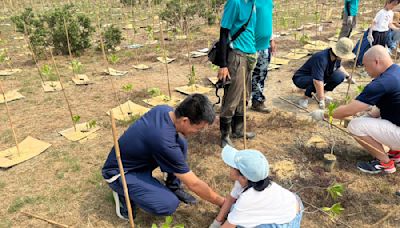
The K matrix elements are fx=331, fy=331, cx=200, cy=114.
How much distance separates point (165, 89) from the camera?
16.6 ft

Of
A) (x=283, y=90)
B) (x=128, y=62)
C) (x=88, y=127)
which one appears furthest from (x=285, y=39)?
(x=88, y=127)

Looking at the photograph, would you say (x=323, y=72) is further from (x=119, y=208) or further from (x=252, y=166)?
(x=119, y=208)

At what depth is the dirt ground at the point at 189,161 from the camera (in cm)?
256

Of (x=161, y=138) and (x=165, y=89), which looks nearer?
(x=161, y=138)

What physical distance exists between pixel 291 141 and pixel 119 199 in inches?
75.1

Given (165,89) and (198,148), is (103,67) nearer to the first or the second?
(165,89)

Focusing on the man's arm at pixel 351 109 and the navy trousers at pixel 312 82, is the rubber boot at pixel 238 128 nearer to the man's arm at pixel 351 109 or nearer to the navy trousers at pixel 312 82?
the man's arm at pixel 351 109

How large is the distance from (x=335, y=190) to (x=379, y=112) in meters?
1.10

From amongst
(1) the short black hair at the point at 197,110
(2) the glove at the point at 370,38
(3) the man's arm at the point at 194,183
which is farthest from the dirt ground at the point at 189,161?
(1) the short black hair at the point at 197,110

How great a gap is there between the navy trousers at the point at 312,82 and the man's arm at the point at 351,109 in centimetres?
136

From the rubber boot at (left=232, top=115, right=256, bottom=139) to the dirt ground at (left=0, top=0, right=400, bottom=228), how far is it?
0.09m

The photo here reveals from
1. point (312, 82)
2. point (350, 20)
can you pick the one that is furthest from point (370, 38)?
point (312, 82)

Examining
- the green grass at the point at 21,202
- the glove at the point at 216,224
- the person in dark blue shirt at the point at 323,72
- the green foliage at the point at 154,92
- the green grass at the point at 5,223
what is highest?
the person in dark blue shirt at the point at 323,72

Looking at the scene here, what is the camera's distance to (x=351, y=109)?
2.84 metres
